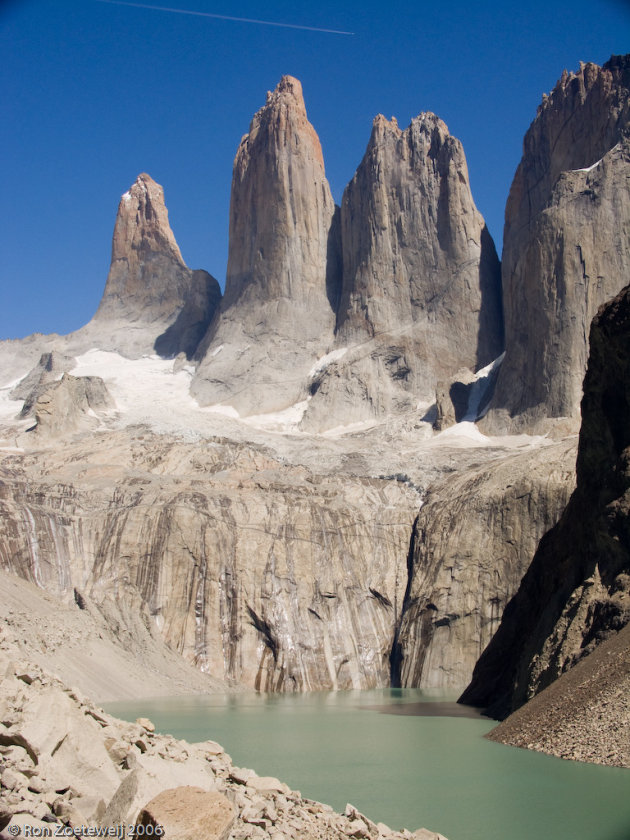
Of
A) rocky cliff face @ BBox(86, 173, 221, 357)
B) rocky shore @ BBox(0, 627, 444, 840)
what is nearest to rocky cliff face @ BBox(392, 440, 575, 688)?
rocky shore @ BBox(0, 627, 444, 840)

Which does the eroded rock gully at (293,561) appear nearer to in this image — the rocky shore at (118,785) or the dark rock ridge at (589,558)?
the dark rock ridge at (589,558)

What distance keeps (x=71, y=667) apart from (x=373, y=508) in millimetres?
23502

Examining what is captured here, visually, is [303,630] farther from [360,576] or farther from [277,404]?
[277,404]

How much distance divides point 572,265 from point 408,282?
19.6m

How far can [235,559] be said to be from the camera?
4744 centimetres

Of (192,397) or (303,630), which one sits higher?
(192,397)

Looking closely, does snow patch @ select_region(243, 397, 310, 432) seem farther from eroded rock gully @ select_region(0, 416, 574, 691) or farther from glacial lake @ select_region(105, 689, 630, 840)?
glacial lake @ select_region(105, 689, 630, 840)

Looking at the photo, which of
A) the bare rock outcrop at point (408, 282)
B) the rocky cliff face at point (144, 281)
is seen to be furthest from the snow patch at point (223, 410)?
the rocky cliff face at point (144, 281)

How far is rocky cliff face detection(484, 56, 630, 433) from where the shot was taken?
62050mm

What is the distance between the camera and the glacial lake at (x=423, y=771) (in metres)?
14.1

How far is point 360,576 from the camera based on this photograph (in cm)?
Answer: 4919

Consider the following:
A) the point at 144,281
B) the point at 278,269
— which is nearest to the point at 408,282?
the point at 278,269

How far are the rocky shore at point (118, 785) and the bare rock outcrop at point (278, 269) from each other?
66797 mm

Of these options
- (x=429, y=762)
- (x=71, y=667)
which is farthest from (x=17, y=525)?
(x=429, y=762)
